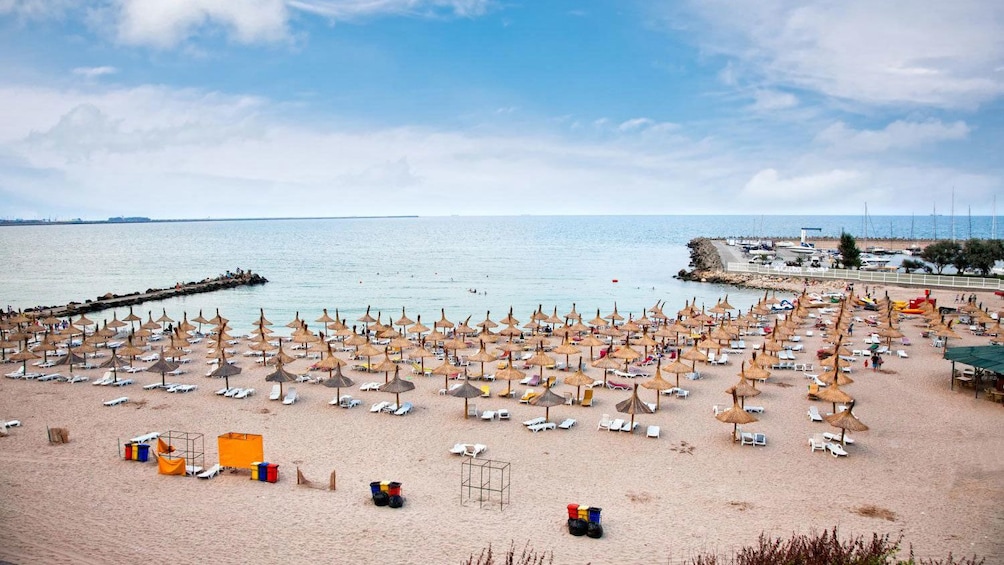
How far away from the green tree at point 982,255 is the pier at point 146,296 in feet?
244

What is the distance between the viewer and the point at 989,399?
75.0 ft

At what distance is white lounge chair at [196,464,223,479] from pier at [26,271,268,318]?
37.1 m

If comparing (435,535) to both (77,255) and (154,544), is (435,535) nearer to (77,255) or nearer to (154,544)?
(154,544)

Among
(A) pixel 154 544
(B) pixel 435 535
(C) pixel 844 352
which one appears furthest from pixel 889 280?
(A) pixel 154 544

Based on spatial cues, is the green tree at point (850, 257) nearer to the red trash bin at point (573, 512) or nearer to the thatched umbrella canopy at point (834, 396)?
the thatched umbrella canopy at point (834, 396)

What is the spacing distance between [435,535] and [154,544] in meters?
5.63

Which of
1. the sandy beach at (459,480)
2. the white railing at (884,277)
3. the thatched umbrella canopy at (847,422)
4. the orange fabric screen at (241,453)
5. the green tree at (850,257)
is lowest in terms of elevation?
the sandy beach at (459,480)

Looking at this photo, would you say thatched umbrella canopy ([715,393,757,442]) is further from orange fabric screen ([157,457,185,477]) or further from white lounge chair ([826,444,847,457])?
orange fabric screen ([157,457,185,477])

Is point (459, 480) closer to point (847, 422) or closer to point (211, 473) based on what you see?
point (211, 473)

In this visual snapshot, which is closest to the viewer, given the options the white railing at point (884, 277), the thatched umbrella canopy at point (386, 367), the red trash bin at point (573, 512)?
the red trash bin at point (573, 512)

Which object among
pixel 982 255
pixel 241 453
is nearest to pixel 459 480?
pixel 241 453

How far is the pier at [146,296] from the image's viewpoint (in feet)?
162

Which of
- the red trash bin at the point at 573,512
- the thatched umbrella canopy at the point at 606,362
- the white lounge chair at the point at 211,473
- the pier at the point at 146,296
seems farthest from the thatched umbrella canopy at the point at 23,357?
the red trash bin at the point at 573,512

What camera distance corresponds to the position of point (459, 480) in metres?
16.3
